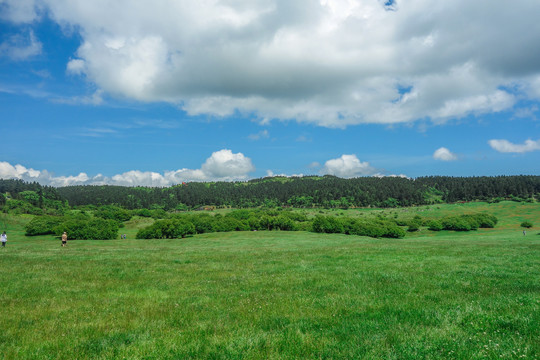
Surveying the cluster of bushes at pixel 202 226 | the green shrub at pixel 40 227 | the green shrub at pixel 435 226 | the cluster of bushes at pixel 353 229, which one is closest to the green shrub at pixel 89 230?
the cluster of bushes at pixel 202 226

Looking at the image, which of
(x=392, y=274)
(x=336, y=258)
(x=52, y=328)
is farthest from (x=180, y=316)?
(x=336, y=258)

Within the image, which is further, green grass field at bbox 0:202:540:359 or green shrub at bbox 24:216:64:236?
green shrub at bbox 24:216:64:236

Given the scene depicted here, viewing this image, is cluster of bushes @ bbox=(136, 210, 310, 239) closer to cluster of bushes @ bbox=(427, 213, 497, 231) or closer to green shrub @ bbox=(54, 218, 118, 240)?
green shrub @ bbox=(54, 218, 118, 240)

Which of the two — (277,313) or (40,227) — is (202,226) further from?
(277,313)

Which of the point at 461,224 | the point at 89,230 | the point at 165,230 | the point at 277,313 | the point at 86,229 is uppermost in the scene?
the point at 277,313

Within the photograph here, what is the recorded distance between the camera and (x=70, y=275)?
17297 mm

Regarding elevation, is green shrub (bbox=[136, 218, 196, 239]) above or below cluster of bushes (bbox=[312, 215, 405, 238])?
above

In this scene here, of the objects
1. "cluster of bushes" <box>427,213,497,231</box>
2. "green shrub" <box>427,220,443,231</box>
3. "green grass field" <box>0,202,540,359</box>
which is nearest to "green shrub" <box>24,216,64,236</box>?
"green grass field" <box>0,202,540,359</box>

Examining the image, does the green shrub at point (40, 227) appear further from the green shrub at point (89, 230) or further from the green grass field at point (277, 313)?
the green grass field at point (277, 313)

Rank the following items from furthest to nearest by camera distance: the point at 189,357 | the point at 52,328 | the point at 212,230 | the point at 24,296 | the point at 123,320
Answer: the point at 212,230 → the point at 24,296 → the point at 123,320 → the point at 52,328 → the point at 189,357

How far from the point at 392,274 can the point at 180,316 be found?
36.8 ft

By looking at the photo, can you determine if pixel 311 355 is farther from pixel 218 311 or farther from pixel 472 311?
pixel 472 311

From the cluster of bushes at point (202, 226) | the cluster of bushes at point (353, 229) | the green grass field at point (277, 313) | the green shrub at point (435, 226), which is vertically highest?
the green grass field at point (277, 313)

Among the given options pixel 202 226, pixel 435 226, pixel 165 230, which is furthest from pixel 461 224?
pixel 165 230
